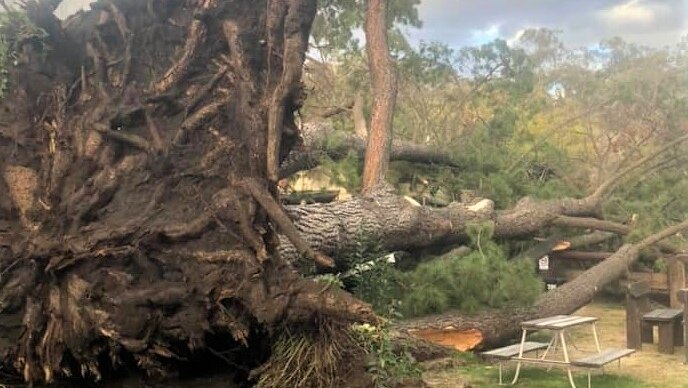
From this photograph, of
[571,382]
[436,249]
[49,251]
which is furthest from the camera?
[436,249]

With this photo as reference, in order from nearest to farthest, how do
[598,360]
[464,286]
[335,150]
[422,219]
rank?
1. [598,360]
2. [464,286]
3. [422,219]
4. [335,150]

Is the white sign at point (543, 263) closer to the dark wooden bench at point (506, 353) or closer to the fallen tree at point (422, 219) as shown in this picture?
the fallen tree at point (422, 219)

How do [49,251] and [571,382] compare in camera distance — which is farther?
[571,382]

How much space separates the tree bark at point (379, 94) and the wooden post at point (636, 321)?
316cm

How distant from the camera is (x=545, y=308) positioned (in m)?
8.33

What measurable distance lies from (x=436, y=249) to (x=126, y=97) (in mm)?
4582

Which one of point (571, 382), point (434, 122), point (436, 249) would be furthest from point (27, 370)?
point (434, 122)

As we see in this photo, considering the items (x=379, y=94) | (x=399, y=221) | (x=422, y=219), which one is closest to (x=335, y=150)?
(x=379, y=94)

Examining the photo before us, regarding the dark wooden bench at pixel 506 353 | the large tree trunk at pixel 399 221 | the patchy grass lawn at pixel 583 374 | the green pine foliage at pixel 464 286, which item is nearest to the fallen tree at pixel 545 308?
the green pine foliage at pixel 464 286

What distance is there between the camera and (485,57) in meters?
15.0

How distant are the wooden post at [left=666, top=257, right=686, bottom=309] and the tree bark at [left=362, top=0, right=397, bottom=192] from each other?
3.97m

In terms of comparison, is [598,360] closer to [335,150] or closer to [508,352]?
[508,352]

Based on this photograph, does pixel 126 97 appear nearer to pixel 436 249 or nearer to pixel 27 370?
pixel 27 370

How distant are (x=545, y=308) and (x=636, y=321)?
3.15ft
